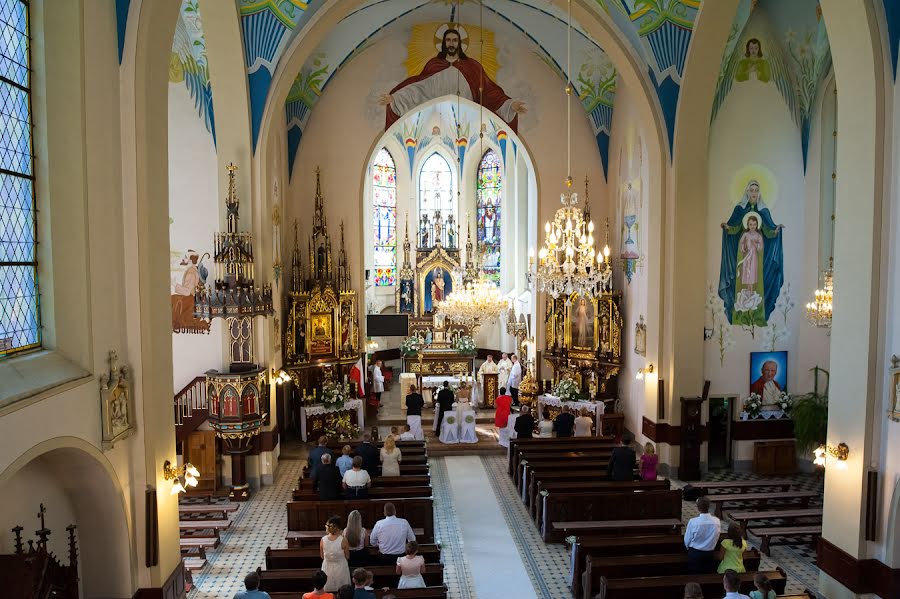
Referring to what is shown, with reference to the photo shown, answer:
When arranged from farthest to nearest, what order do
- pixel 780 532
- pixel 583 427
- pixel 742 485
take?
pixel 583 427
pixel 742 485
pixel 780 532

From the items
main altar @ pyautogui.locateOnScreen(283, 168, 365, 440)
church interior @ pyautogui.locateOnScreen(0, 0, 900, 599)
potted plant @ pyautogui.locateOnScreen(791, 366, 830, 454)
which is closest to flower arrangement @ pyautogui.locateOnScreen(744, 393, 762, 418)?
church interior @ pyautogui.locateOnScreen(0, 0, 900, 599)

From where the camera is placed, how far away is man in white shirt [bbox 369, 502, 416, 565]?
327 inches

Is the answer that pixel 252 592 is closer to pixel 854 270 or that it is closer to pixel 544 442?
pixel 854 270

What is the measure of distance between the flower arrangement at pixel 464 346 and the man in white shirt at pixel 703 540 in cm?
1350

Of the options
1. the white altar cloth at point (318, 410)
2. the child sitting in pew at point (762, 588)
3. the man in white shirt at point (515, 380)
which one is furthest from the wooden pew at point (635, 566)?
the man in white shirt at point (515, 380)

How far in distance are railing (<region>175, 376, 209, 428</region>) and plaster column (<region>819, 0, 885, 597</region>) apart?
35.6 feet

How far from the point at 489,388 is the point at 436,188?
9.98 meters

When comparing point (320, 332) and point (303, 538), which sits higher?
point (320, 332)

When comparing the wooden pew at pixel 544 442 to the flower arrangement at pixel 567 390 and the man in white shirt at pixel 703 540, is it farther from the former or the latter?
the man in white shirt at pixel 703 540

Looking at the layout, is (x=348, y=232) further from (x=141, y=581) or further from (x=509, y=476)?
(x=141, y=581)

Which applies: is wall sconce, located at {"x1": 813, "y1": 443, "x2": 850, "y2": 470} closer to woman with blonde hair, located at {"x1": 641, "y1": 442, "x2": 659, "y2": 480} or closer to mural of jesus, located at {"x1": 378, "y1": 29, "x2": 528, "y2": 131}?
woman with blonde hair, located at {"x1": 641, "y1": 442, "x2": 659, "y2": 480}

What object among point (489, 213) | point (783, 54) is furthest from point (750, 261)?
point (489, 213)

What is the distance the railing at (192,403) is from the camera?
13438mm

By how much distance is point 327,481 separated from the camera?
403 inches
